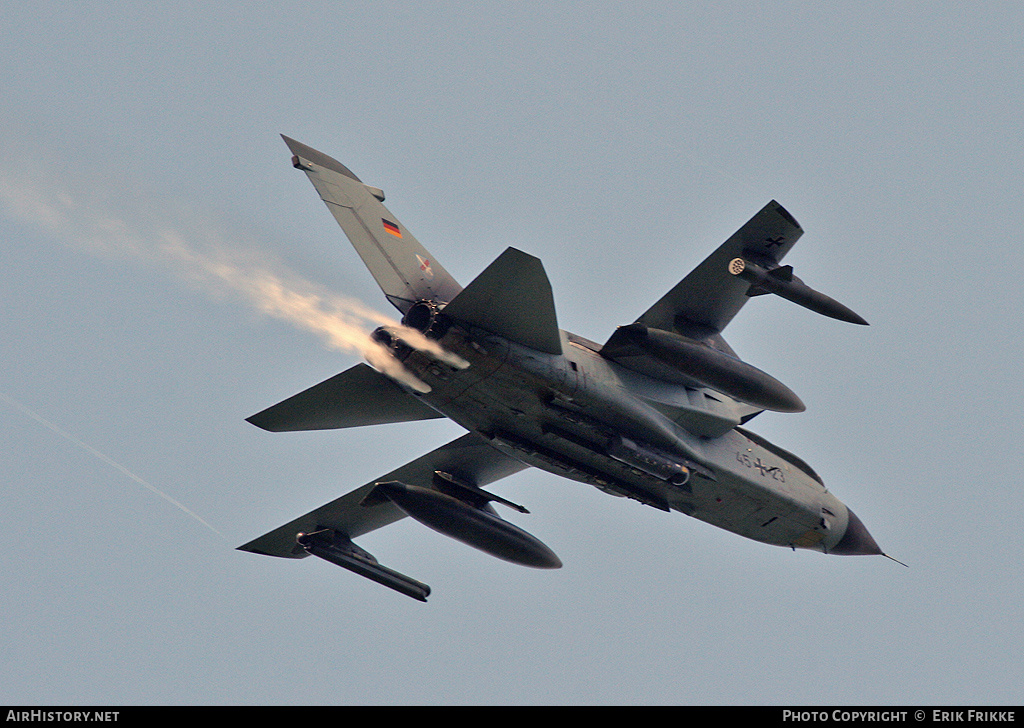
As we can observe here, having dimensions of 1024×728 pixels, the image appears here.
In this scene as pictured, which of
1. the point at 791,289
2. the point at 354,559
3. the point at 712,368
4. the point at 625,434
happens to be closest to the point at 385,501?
the point at 354,559

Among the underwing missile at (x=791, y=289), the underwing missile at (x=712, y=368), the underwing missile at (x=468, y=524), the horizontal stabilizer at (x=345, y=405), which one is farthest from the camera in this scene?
the underwing missile at (x=468, y=524)

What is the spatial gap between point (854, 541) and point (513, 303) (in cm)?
787

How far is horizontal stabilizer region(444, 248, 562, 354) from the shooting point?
13789 mm

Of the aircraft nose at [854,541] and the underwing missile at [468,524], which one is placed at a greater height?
the aircraft nose at [854,541]

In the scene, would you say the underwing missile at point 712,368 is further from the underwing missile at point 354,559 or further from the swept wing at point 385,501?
the underwing missile at point 354,559

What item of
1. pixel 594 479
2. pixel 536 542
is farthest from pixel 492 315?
pixel 536 542

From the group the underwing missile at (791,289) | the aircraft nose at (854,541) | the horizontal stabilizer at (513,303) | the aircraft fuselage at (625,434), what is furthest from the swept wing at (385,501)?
the aircraft nose at (854,541)

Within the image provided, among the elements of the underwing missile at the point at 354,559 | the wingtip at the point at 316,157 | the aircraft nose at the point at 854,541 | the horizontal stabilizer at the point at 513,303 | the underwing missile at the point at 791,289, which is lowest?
the underwing missile at the point at 354,559

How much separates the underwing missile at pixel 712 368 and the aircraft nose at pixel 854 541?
13.3 feet

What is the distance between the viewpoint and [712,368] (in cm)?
1573

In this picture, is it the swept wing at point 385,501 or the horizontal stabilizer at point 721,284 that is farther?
the swept wing at point 385,501

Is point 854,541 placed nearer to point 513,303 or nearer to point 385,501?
point 385,501

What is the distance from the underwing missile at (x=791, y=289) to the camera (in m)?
15.5

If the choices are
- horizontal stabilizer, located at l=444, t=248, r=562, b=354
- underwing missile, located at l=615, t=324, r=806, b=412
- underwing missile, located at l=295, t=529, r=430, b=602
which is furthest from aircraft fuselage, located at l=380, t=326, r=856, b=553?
underwing missile, located at l=295, t=529, r=430, b=602
